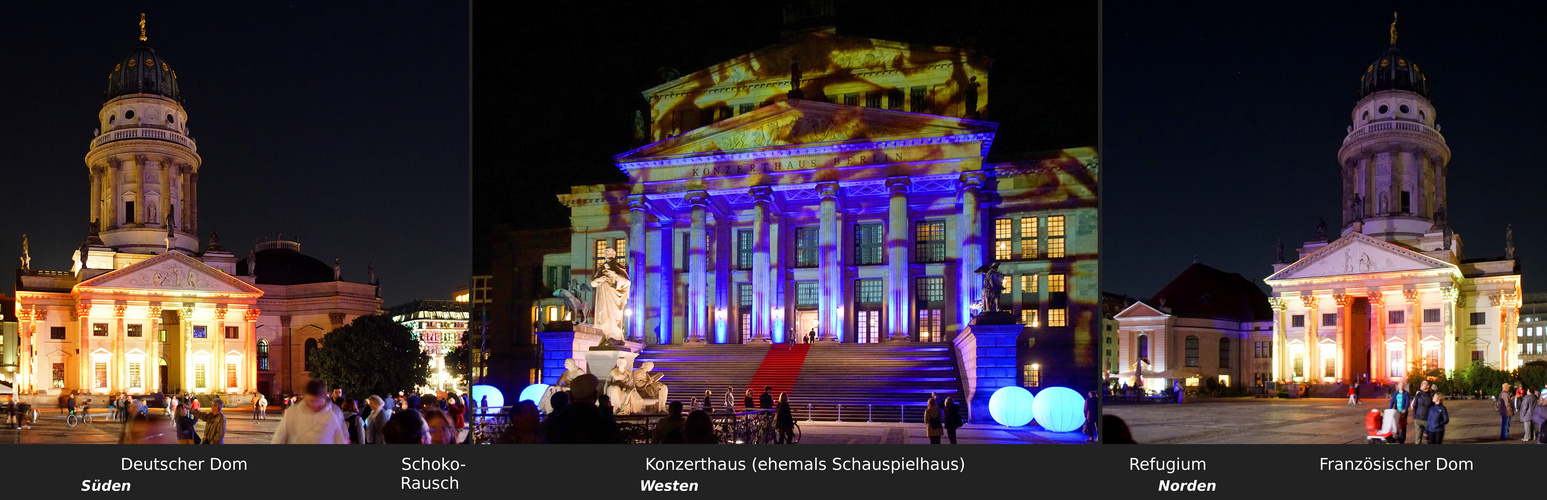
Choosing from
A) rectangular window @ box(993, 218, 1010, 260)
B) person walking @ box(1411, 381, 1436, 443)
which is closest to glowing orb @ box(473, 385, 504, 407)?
person walking @ box(1411, 381, 1436, 443)

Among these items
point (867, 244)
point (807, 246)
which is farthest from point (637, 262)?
point (867, 244)

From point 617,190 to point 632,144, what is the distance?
3.48 m

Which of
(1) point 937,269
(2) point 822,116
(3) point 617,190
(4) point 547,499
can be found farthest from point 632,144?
(4) point 547,499

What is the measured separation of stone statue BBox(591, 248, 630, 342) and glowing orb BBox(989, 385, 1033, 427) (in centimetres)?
992

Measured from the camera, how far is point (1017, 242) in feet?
144

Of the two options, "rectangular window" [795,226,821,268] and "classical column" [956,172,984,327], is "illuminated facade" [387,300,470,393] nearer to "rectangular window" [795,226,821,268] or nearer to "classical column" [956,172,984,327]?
"rectangular window" [795,226,821,268]

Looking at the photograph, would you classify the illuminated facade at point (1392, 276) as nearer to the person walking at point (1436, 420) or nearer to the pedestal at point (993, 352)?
the pedestal at point (993, 352)

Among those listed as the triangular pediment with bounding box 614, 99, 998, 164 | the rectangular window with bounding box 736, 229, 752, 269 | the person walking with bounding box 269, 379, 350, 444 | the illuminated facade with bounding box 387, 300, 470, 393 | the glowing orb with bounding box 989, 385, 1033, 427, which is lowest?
the illuminated facade with bounding box 387, 300, 470, 393

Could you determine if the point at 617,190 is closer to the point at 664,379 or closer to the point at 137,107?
the point at 664,379

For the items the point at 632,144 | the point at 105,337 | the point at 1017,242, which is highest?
the point at 632,144

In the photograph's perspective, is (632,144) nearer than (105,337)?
Yes

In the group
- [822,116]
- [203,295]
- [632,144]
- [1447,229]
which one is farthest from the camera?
[203,295]

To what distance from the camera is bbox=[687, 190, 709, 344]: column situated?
42094mm

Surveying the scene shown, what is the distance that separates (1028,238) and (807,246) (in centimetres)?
808
